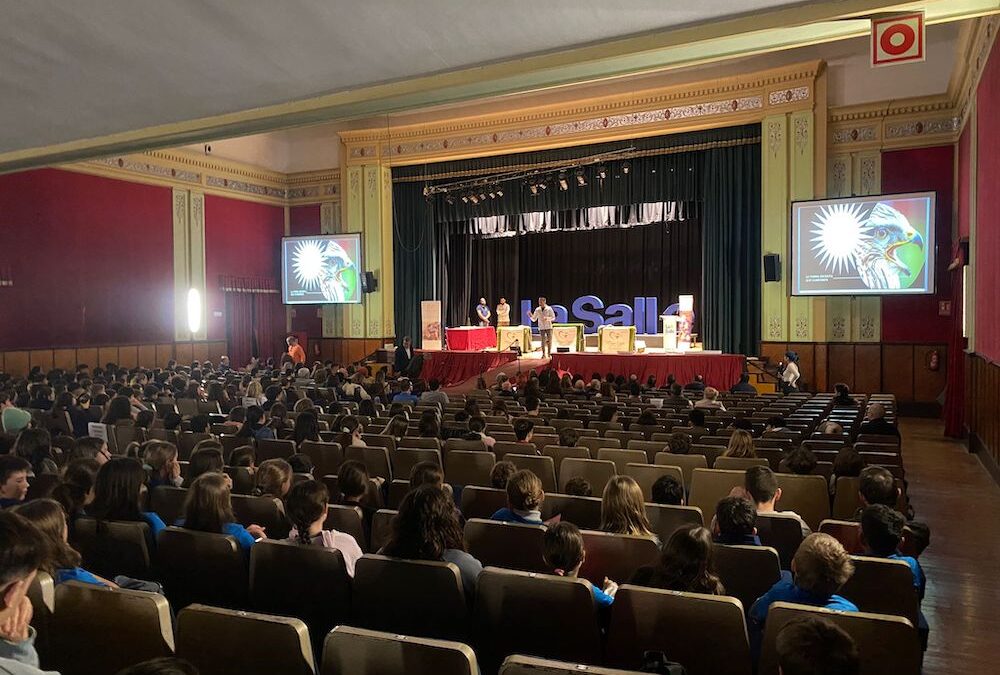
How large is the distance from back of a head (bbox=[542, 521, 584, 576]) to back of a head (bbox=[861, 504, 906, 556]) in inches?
51.1

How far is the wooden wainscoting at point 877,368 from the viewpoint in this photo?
1288 centimetres

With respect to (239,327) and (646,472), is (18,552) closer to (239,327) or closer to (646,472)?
(646,472)

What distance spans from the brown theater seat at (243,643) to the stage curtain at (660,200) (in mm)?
13769

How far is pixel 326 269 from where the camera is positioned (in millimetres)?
17312

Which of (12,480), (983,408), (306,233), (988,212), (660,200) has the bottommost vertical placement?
(983,408)

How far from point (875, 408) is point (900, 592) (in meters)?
4.74

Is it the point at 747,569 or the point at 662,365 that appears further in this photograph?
the point at 662,365

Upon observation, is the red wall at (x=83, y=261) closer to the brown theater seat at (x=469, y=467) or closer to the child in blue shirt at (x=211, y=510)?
the brown theater seat at (x=469, y=467)

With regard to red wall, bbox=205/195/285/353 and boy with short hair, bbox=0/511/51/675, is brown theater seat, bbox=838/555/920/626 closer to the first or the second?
boy with short hair, bbox=0/511/51/675

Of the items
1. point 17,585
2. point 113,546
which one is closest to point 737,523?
point 17,585

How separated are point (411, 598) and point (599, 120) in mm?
14132

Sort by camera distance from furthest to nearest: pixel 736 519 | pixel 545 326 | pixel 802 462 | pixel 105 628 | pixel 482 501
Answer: pixel 545 326
pixel 802 462
pixel 482 501
pixel 736 519
pixel 105 628

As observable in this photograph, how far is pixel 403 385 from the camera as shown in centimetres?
1062

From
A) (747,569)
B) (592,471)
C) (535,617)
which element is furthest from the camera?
(592,471)
